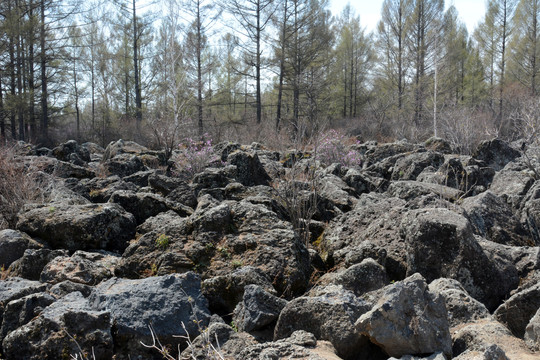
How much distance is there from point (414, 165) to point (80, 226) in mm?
6710

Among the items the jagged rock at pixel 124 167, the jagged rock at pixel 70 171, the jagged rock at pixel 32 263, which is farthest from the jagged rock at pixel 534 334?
the jagged rock at pixel 124 167

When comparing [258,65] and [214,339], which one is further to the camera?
[258,65]

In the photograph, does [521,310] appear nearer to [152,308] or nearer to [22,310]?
[152,308]

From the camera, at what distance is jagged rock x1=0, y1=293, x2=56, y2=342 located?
336cm

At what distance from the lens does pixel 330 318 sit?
2.87m

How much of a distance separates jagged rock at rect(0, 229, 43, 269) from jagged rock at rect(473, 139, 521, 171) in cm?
1015

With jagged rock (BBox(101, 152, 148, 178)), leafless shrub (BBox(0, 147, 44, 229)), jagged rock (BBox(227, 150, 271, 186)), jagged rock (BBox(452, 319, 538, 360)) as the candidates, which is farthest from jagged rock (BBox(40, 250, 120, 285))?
jagged rock (BBox(101, 152, 148, 178))

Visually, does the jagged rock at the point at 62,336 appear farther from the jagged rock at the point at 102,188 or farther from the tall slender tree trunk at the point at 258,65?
the tall slender tree trunk at the point at 258,65

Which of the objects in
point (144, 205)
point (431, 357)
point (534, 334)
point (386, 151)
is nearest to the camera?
point (431, 357)

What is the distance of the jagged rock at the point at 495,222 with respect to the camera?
495 centimetres

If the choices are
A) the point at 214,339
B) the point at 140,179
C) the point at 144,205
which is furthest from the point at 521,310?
Result: the point at 140,179

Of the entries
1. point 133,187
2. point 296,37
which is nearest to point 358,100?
point 296,37

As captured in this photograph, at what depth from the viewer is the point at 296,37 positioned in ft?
91.0

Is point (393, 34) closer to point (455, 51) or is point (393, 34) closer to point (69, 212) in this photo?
point (455, 51)
